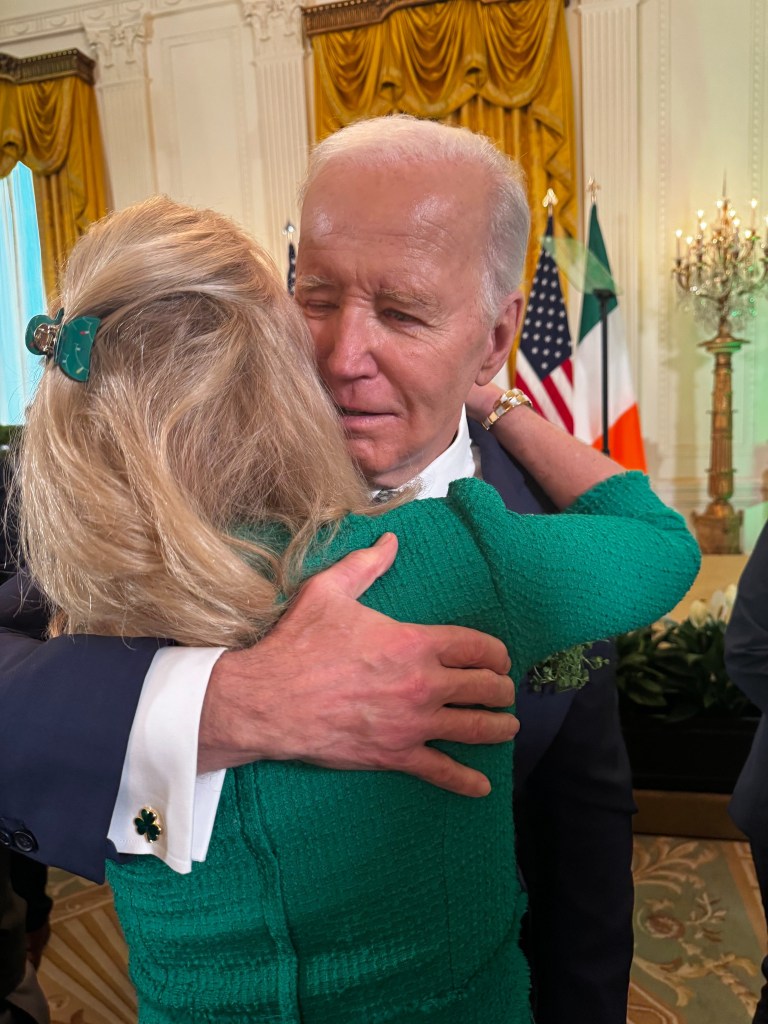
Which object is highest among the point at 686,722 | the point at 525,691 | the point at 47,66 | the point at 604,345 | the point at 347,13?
the point at 347,13

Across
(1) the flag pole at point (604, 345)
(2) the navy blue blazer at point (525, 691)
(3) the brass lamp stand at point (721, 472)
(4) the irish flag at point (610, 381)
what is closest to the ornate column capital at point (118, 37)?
(4) the irish flag at point (610, 381)

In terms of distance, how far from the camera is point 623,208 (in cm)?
683

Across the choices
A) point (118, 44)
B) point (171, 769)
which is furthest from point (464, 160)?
point (118, 44)

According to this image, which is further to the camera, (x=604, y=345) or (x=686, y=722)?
(x=604, y=345)

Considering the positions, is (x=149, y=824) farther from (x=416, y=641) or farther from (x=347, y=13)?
(x=347, y=13)

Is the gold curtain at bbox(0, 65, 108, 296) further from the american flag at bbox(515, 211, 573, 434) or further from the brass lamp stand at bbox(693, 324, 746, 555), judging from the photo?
the brass lamp stand at bbox(693, 324, 746, 555)

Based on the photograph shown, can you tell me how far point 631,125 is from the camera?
22.1 ft

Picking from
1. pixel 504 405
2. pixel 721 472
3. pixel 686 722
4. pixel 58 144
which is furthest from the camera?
pixel 58 144

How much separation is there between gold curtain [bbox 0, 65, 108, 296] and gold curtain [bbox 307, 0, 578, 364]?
248cm

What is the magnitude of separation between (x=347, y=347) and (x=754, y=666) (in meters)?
1.44

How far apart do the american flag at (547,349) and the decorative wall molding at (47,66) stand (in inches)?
194

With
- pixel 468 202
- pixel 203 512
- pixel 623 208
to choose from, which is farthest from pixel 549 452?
pixel 623 208

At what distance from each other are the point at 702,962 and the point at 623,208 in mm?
5860

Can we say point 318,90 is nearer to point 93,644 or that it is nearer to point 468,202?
point 468,202
